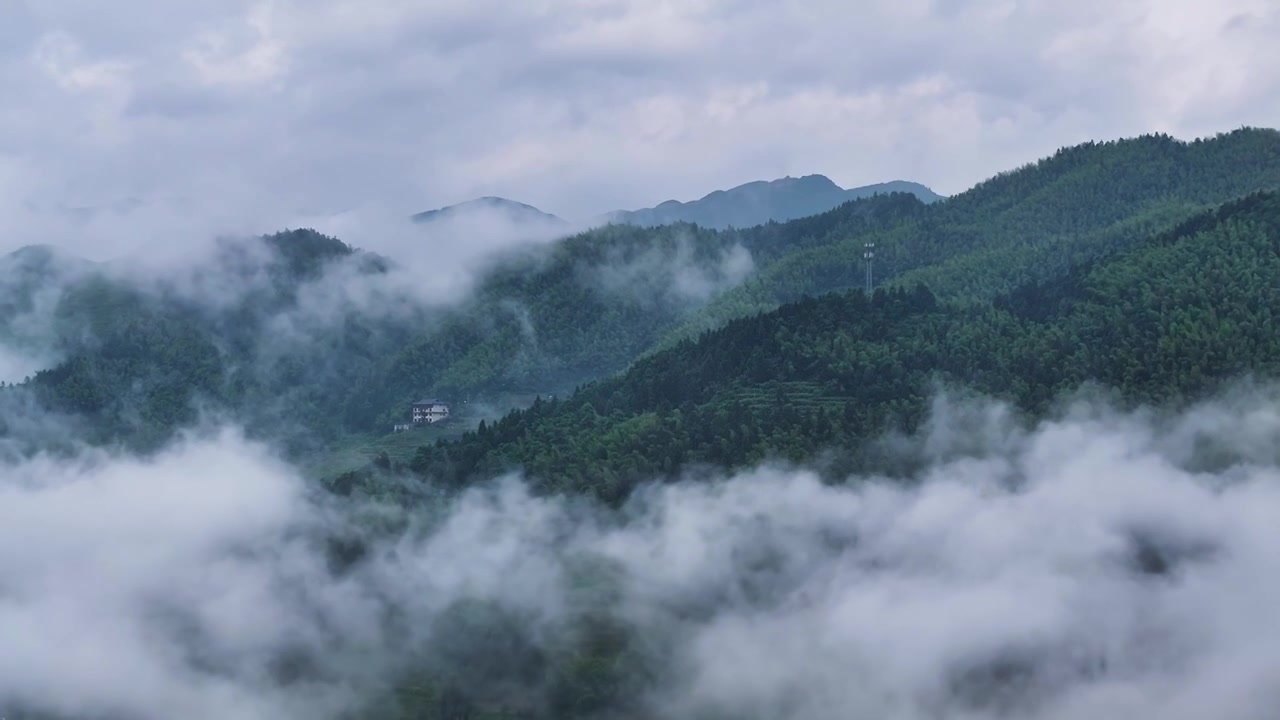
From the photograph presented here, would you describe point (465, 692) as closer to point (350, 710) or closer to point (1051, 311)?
point (350, 710)

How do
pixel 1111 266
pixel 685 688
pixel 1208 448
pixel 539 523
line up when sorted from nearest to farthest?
pixel 685 688
pixel 1208 448
pixel 539 523
pixel 1111 266

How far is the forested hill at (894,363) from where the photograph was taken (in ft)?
455

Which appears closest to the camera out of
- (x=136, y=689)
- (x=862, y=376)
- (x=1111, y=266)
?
(x=136, y=689)

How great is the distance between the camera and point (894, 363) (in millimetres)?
151500

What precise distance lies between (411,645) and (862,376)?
5012 centimetres

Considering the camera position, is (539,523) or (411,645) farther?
(539,523)

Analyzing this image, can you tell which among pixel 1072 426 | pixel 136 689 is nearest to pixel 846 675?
pixel 1072 426

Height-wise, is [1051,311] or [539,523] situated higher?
[1051,311]

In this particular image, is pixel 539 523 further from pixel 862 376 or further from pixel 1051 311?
pixel 1051 311

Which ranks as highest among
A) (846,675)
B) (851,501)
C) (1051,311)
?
(1051,311)

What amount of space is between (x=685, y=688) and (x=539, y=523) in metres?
34.4

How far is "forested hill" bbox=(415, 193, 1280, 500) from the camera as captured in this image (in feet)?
455

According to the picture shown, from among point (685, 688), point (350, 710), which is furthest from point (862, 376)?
point (350, 710)

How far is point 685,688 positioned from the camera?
109 m
